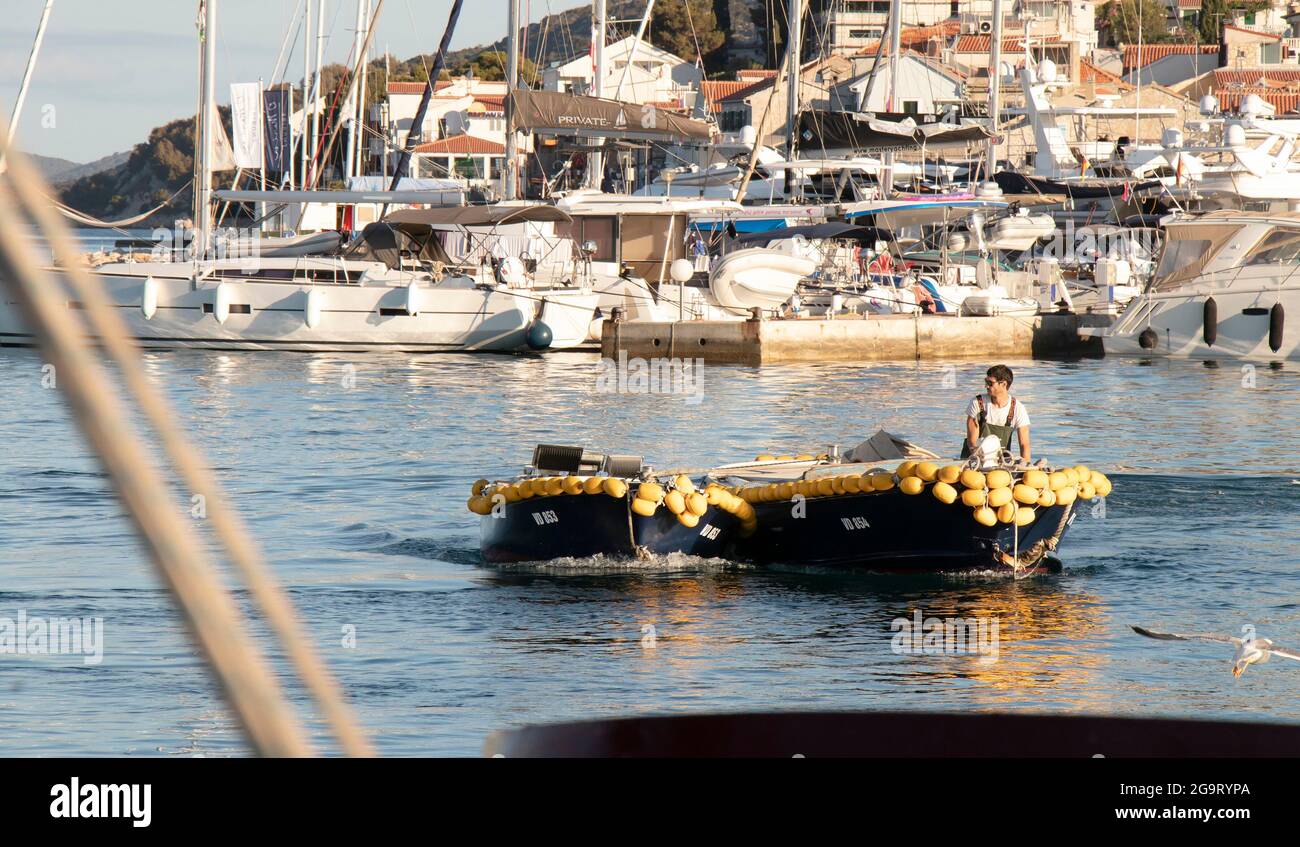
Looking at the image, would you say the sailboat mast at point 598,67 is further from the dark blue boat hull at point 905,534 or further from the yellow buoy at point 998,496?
the yellow buoy at point 998,496

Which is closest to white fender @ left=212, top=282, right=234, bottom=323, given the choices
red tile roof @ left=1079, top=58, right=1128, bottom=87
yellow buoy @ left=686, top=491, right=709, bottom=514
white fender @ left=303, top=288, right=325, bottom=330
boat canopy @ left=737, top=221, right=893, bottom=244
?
white fender @ left=303, top=288, right=325, bottom=330

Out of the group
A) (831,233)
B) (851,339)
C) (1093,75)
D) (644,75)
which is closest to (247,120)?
(831,233)

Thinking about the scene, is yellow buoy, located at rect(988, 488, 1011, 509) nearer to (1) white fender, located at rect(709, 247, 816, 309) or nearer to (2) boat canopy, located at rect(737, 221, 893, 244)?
(1) white fender, located at rect(709, 247, 816, 309)

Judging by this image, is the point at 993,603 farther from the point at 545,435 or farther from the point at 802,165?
the point at 802,165

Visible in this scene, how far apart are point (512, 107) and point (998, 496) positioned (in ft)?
81.3

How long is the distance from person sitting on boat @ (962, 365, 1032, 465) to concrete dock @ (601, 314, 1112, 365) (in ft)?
67.9

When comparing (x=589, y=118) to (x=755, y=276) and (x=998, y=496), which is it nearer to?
(x=755, y=276)

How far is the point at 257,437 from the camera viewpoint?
2362cm

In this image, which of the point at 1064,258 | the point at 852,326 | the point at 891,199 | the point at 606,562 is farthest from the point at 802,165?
the point at 606,562

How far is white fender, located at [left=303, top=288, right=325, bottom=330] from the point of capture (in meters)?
34.5

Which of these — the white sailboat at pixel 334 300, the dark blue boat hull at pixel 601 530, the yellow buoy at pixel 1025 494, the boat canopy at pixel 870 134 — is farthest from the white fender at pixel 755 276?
the yellow buoy at pixel 1025 494

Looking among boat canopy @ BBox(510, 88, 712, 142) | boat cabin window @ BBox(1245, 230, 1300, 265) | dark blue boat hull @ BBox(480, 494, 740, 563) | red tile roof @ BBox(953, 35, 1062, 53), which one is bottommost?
dark blue boat hull @ BBox(480, 494, 740, 563)

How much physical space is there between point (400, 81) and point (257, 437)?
9590cm
